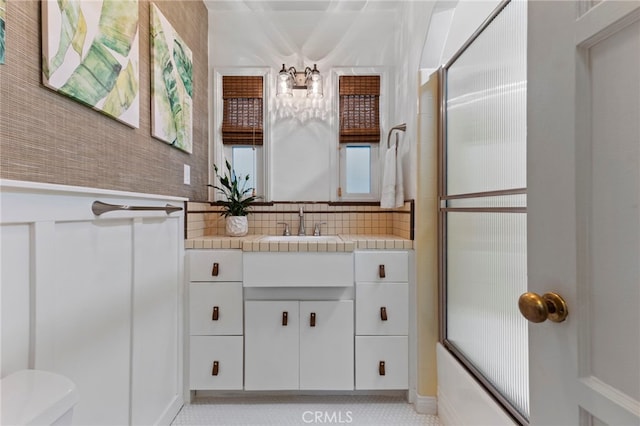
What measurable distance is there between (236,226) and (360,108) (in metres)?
1.26

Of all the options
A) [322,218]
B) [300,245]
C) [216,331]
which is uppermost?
[322,218]

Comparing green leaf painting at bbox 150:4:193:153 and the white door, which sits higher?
green leaf painting at bbox 150:4:193:153

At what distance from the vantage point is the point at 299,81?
2.23 metres

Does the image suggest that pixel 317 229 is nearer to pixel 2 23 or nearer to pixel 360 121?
pixel 360 121

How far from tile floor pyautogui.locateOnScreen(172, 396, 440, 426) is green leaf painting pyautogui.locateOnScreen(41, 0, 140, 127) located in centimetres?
152

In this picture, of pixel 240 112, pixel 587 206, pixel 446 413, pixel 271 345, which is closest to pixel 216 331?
pixel 271 345

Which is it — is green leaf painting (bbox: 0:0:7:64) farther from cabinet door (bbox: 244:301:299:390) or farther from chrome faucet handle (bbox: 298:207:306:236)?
chrome faucet handle (bbox: 298:207:306:236)

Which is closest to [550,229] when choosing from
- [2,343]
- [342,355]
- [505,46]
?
[505,46]

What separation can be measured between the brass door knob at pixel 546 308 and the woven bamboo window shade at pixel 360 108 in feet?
6.15

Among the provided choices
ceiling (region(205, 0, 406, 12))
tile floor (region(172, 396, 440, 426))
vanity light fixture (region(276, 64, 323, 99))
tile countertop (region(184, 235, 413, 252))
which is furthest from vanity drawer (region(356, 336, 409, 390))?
ceiling (region(205, 0, 406, 12))

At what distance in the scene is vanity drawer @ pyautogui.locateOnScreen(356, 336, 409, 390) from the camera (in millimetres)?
1686

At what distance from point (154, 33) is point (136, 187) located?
0.75 meters

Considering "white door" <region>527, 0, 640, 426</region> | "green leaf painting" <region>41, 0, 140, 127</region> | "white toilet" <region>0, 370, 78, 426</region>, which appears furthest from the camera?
"green leaf painting" <region>41, 0, 140, 127</region>

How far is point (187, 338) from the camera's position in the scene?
169 centimetres
